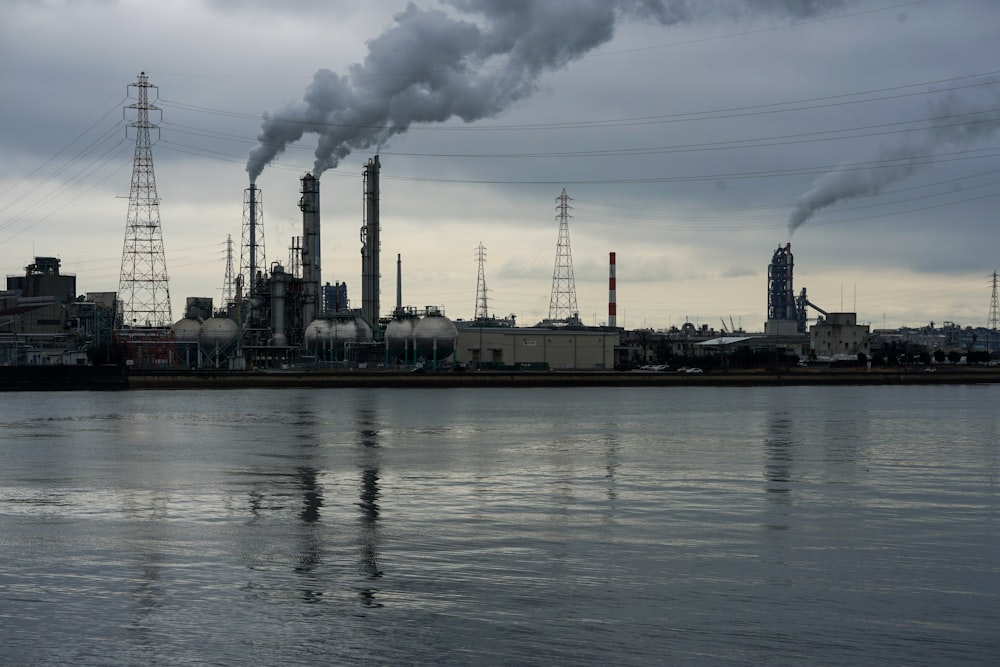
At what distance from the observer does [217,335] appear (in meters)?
127

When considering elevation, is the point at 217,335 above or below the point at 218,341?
above

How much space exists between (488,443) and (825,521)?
2340cm

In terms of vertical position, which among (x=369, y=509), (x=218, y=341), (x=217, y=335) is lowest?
(x=369, y=509)

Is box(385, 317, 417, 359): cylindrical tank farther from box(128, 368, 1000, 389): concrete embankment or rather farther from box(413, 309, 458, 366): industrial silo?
box(128, 368, 1000, 389): concrete embankment

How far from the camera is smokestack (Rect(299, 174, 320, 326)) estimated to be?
12050 centimetres

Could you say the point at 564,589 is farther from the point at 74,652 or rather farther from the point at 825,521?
the point at 825,521

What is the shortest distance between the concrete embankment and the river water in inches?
2735

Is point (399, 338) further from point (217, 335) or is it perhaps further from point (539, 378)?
point (217, 335)

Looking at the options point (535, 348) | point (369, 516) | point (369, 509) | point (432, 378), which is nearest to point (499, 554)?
point (369, 516)

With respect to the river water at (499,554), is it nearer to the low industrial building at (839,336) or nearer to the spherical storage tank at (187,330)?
the spherical storage tank at (187,330)

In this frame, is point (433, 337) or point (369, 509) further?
point (433, 337)

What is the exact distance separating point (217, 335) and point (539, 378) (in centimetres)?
3732

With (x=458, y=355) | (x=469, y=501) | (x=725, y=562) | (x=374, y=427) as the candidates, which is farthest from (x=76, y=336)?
(x=725, y=562)

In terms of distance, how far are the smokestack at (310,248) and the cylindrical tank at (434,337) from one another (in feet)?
40.4
